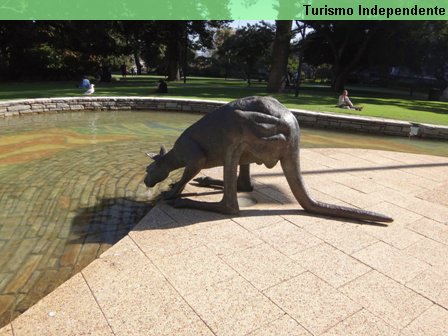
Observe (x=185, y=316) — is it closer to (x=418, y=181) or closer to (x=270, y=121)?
(x=270, y=121)

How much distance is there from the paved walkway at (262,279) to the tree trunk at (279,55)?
1978 cm

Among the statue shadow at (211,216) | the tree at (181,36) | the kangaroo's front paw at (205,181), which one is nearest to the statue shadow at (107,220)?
the statue shadow at (211,216)

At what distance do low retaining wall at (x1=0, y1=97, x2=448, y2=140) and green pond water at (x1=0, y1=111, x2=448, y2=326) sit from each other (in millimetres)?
567

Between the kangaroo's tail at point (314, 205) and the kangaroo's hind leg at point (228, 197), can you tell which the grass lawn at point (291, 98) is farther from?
the kangaroo's hind leg at point (228, 197)

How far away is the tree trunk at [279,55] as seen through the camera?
23188 mm

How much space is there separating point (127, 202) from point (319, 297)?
349 cm

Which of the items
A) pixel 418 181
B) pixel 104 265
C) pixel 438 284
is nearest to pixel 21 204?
pixel 104 265

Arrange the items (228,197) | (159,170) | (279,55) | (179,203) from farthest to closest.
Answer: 1. (279,55)
2. (159,170)
3. (179,203)
4. (228,197)

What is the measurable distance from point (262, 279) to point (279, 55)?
22.5m

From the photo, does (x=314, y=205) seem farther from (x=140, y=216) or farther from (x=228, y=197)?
(x=140, y=216)

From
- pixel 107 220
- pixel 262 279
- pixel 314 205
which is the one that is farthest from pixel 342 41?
pixel 262 279

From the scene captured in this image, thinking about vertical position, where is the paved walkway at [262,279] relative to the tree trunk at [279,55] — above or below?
below

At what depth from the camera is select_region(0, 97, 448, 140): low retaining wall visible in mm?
11844

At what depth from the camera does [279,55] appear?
2392 cm
